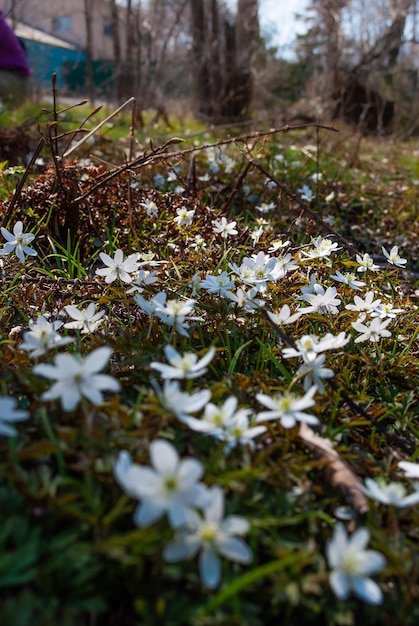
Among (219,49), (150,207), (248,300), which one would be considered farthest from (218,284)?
(219,49)

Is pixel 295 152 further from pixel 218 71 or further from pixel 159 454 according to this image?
pixel 218 71

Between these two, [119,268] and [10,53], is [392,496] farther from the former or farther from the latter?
[10,53]

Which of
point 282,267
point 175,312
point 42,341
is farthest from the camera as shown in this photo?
point 282,267

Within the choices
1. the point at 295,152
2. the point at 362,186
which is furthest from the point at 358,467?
the point at 295,152

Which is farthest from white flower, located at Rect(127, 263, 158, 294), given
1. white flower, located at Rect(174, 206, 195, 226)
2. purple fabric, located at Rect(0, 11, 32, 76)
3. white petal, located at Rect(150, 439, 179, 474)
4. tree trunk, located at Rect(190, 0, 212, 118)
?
tree trunk, located at Rect(190, 0, 212, 118)

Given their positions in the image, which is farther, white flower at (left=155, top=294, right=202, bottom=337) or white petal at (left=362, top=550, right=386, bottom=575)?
white flower at (left=155, top=294, right=202, bottom=337)

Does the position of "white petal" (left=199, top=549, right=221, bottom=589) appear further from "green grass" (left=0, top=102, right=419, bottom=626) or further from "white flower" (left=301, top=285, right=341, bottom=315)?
"white flower" (left=301, top=285, right=341, bottom=315)
